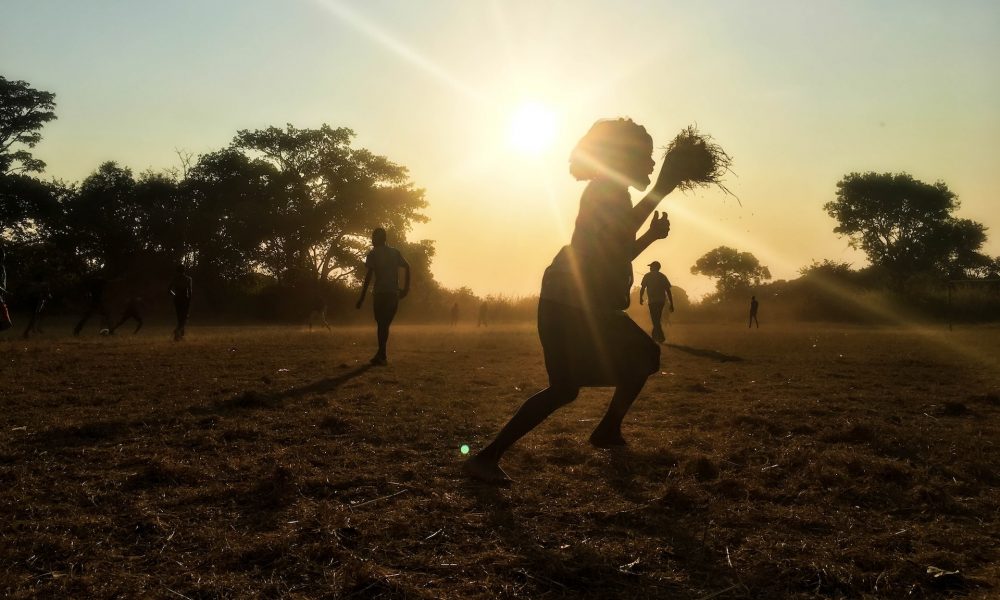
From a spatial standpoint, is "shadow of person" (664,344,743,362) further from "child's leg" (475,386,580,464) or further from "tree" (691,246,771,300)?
"tree" (691,246,771,300)

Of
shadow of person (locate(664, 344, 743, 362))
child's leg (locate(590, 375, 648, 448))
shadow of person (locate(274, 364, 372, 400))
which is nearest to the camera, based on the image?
child's leg (locate(590, 375, 648, 448))

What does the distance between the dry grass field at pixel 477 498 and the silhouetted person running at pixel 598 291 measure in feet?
1.55

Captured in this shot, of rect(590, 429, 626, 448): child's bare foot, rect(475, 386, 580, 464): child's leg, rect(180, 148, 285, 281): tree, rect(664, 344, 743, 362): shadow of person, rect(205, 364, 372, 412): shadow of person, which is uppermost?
rect(180, 148, 285, 281): tree

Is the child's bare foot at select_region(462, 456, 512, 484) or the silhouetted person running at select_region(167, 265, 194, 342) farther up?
the silhouetted person running at select_region(167, 265, 194, 342)

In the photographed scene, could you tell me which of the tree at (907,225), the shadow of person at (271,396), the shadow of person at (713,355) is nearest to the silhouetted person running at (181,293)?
the shadow of person at (271,396)

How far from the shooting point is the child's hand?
4.38 meters

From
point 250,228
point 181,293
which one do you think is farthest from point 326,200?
point 181,293

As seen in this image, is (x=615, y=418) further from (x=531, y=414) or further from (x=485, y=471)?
(x=485, y=471)

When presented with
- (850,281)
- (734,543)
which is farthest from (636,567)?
(850,281)

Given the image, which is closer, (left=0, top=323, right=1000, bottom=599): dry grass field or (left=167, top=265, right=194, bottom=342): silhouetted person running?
(left=0, top=323, right=1000, bottom=599): dry grass field

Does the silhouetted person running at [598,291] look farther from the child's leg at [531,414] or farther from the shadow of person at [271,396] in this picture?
the shadow of person at [271,396]

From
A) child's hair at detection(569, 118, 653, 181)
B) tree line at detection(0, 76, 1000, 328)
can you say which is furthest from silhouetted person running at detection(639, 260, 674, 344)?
tree line at detection(0, 76, 1000, 328)

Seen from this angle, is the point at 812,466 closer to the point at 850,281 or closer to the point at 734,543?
the point at 734,543

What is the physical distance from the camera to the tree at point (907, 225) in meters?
65.5
